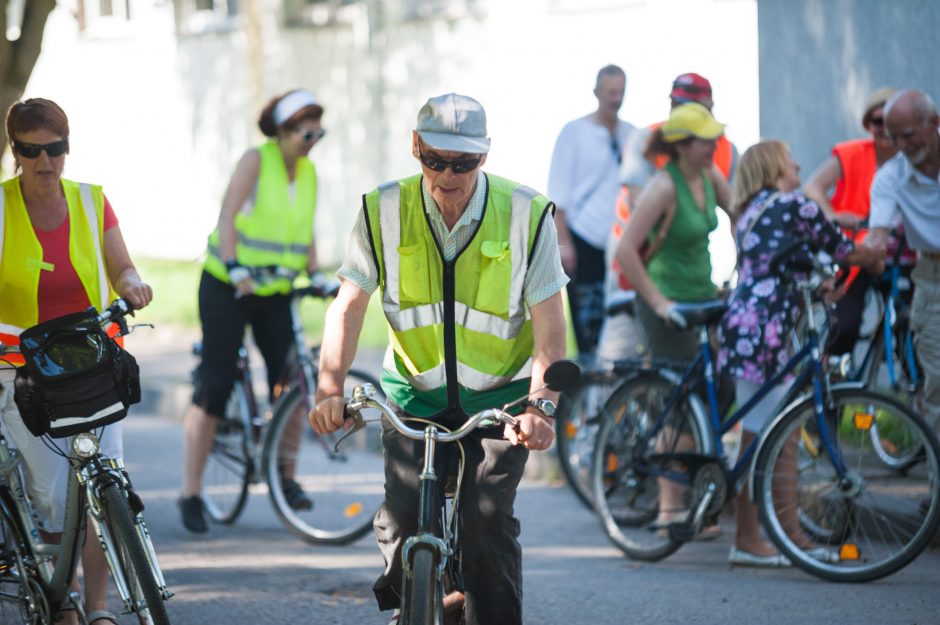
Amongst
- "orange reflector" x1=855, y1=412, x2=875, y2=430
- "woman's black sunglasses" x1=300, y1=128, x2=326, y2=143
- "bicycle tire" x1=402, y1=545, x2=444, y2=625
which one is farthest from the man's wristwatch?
"woman's black sunglasses" x1=300, y1=128, x2=326, y2=143

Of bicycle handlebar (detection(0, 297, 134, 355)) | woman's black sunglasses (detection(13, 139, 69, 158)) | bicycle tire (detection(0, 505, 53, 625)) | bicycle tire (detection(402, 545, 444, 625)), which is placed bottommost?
bicycle tire (detection(0, 505, 53, 625))

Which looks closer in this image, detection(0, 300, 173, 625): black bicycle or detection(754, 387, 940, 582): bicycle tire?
detection(0, 300, 173, 625): black bicycle

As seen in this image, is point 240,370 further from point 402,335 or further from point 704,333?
point 402,335

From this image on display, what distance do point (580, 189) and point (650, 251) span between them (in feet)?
7.71

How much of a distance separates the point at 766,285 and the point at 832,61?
532 centimetres

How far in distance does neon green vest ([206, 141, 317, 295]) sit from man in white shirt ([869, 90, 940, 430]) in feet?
9.39

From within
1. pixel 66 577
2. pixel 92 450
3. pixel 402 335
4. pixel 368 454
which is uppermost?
pixel 402 335

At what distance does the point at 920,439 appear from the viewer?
246 inches

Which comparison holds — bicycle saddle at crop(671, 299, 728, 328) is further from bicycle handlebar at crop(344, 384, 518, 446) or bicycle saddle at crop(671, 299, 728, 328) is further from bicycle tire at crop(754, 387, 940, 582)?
bicycle handlebar at crop(344, 384, 518, 446)

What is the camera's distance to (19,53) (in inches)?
335

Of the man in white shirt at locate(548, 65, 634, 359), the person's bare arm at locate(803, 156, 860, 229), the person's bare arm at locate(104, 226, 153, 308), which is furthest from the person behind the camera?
the man in white shirt at locate(548, 65, 634, 359)

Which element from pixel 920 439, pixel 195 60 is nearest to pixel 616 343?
pixel 920 439

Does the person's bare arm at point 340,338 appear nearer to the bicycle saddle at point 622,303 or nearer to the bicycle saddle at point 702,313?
the bicycle saddle at point 702,313

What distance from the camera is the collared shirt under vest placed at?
18.2ft
